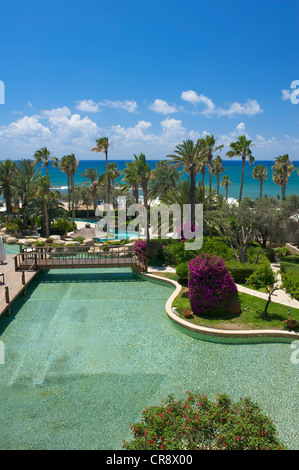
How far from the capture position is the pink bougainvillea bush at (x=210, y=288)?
15367 mm

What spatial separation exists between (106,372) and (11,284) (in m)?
9.60

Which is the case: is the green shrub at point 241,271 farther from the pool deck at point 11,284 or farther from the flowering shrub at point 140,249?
the pool deck at point 11,284

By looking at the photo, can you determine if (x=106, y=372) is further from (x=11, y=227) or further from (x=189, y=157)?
(x=11, y=227)

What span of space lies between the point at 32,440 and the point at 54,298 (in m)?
10.2

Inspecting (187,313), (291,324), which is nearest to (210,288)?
(187,313)

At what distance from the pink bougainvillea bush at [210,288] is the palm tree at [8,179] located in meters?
30.1

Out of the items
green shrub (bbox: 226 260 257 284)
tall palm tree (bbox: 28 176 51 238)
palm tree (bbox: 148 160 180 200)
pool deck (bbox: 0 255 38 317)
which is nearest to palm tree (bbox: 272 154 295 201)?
palm tree (bbox: 148 160 180 200)

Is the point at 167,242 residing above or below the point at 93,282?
above

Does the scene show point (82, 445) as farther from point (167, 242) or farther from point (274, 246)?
point (274, 246)

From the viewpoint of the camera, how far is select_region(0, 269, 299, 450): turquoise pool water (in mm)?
9172

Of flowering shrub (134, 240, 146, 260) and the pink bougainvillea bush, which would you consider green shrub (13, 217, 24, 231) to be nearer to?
flowering shrub (134, 240, 146, 260)

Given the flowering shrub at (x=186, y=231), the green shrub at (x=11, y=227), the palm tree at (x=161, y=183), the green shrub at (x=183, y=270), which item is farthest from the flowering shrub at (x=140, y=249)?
the palm tree at (x=161, y=183)

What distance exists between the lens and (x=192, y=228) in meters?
25.6
